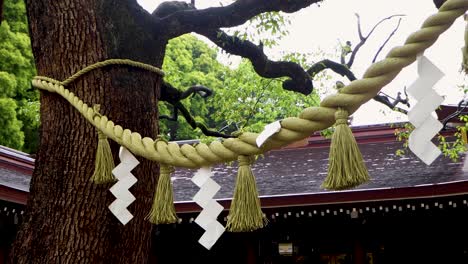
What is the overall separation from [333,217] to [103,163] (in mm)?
5280

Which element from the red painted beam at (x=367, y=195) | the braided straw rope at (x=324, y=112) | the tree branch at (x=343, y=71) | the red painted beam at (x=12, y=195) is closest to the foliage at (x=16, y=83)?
the red painted beam at (x=12, y=195)

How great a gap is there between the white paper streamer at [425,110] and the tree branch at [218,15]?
1451 mm

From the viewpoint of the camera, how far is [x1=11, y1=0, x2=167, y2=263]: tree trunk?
7.63 ft

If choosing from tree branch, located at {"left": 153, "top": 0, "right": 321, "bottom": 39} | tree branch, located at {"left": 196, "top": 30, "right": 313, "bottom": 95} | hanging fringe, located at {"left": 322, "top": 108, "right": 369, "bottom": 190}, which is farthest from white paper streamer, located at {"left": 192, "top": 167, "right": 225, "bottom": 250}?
tree branch, located at {"left": 196, "top": 30, "right": 313, "bottom": 95}

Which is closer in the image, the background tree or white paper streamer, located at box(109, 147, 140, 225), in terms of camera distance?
white paper streamer, located at box(109, 147, 140, 225)

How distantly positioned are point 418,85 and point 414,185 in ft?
16.5

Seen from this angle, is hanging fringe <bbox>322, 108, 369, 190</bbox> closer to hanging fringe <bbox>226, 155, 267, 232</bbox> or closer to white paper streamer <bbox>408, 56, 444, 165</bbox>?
white paper streamer <bbox>408, 56, 444, 165</bbox>

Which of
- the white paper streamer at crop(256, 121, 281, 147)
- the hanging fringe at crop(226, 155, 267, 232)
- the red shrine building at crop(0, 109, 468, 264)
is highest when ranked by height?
the red shrine building at crop(0, 109, 468, 264)

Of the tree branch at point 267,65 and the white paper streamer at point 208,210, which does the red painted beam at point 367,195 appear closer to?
the tree branch at point 267,65

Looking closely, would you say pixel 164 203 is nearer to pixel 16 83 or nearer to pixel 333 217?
pixel 333 217

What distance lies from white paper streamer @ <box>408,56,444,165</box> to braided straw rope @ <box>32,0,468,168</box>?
5 centimetres

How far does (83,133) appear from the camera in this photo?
242 centimetres

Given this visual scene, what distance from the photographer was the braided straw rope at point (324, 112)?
1.39 m

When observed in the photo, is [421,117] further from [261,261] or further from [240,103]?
[261,261]
